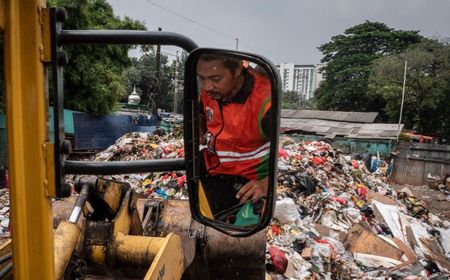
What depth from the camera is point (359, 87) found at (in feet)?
101

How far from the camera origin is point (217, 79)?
100 cm

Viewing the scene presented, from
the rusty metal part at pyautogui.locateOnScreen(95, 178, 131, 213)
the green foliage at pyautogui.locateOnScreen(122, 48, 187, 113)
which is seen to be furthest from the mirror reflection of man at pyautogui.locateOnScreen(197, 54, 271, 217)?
the green foliage at pyautogui.locateOnScreen(122, 48, 187, 113)

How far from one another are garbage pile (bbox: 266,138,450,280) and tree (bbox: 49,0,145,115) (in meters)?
6.80

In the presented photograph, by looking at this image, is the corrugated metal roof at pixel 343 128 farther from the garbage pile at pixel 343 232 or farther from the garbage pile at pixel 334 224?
the garbage pile at pixel 343 232

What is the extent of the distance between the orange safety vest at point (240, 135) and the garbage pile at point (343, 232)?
152 inches

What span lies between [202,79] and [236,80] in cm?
10

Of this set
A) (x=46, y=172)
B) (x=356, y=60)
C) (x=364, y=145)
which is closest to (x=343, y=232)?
(x=46, y=172)

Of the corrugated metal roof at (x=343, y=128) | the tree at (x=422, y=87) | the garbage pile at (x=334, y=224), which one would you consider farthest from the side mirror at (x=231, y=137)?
the tree at (x=422, y=87)

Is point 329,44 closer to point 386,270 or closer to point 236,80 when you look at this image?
point 386,270

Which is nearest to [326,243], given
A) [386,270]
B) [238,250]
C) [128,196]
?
[386,270]

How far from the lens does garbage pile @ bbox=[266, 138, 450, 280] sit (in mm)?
5156

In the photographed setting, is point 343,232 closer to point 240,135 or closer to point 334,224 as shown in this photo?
point 334,224

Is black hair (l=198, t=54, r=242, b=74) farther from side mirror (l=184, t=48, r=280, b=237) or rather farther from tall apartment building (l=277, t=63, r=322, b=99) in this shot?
tall apartment building (l=277, t=63, r=322, b=99)

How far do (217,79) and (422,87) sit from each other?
2643cm
